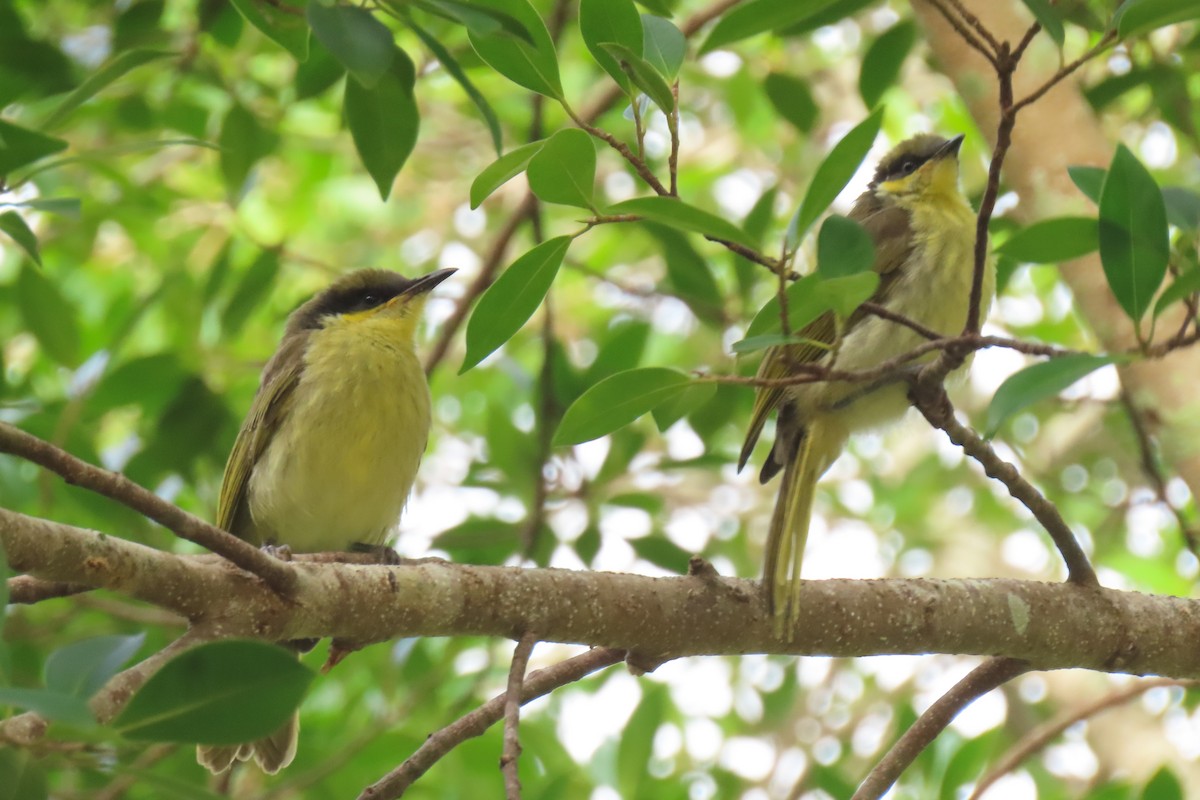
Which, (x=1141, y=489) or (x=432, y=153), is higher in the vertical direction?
(x=432, y=153)

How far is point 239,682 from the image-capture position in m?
1.51

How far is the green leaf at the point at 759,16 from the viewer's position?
2359 mm

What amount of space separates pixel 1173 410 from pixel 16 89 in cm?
300

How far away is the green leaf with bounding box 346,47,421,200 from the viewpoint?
2604 mm

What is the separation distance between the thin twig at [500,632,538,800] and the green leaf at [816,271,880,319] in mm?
796

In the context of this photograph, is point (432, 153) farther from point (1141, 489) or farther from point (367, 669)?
point (1141, 489)

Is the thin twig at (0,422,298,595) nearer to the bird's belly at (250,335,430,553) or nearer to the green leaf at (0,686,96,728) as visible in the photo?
the green leaf at (0,686,96,728)

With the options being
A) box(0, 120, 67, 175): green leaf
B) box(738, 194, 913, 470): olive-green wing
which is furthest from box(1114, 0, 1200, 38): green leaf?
box(0, 120, 67, 175): green leaf

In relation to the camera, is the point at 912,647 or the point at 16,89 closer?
the point at 912,647

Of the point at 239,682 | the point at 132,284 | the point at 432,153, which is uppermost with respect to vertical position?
the point at 432,153

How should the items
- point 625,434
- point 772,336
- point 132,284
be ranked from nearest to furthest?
point 772,336, point 625,434, point 132,284

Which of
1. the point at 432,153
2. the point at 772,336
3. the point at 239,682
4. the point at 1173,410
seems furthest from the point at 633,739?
the point at 432,153

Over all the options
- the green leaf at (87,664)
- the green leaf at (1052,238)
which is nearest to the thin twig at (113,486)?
the green leaf at (87,664)

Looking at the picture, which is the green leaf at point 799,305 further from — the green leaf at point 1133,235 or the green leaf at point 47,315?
the green leaf at point 47,315
